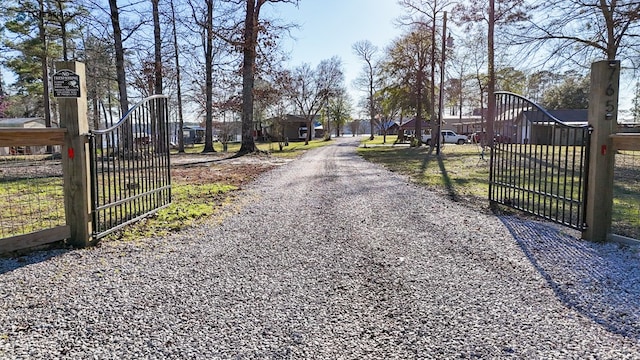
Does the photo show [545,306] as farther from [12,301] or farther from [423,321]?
[12,301]

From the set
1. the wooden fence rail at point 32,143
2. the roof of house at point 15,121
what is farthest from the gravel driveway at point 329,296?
the roof of house at point 15,121

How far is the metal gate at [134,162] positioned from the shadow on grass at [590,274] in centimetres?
458

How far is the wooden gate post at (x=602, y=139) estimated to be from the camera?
4.17 m

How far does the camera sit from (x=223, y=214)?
5891 mm

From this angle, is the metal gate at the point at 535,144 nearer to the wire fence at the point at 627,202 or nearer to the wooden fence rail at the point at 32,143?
the wire fence at the point at 627,202

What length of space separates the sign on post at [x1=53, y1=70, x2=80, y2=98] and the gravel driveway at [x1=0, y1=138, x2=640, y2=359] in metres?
1.62

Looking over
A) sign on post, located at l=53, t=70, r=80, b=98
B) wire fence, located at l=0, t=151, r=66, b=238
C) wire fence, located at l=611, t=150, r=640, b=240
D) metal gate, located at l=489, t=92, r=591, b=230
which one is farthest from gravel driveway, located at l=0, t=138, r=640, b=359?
sign on post, located at l=53, t=70, r=80, b=98

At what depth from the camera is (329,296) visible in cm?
295

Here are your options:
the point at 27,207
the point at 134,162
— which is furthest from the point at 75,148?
the point at 27,207

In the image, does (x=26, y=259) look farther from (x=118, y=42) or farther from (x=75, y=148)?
(x=118, y=42)

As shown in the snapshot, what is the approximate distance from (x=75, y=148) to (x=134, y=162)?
187cm

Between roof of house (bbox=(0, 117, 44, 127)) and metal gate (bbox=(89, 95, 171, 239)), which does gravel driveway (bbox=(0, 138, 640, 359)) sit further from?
roof of house (bbox=(0, 117, 44, 127))

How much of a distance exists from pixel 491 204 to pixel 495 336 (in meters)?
4.51

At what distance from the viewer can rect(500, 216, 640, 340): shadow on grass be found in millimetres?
2629
